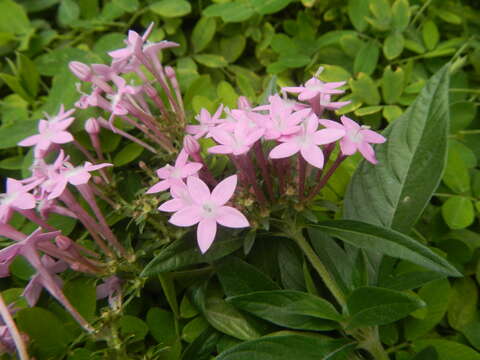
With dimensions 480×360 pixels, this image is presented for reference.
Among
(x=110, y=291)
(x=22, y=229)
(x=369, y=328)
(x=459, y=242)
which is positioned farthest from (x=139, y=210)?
(x=459, y=242)

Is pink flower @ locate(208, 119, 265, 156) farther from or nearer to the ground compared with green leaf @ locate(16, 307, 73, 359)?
farther from the ground

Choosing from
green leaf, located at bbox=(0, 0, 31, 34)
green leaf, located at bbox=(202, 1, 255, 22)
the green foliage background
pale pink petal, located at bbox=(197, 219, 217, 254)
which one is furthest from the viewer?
green leaf, located at bbox=(0, 0, 31, 34)

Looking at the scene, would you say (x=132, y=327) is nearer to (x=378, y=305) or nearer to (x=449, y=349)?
(x=378, y=305)

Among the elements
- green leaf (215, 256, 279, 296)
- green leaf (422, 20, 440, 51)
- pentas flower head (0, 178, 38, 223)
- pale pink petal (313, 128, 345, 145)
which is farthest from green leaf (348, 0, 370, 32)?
pentas flower head (0, 178, 38, 223)

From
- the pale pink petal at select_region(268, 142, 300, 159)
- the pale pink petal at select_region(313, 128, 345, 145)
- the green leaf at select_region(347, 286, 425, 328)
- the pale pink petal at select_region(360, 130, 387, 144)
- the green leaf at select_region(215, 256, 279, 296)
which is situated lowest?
the green leaf at select_region(215, 256, 279, 296)

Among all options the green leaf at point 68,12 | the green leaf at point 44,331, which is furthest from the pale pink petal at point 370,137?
the green leaf at point 68,12

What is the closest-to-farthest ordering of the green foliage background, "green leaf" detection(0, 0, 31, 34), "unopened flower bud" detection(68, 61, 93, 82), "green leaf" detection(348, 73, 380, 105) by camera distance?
the green foliage background → "unopened flower bud" detection(68, 61, 93, 82) → "green leaf" detection(348, 73, 380, 105) → "green leaf" detection(0, 0, 31, 34)

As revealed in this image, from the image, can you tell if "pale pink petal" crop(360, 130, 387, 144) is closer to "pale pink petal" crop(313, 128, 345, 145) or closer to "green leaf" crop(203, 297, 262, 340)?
"pale pink petal" crop(313, 128, 345, 145)

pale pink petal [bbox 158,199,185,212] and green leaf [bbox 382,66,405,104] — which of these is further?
green leaf [bbox 382,66,405,104]
